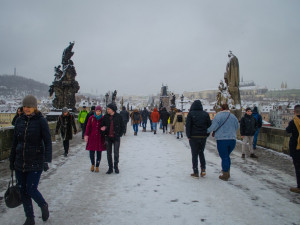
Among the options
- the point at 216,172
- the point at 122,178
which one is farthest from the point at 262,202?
the point at 122,178

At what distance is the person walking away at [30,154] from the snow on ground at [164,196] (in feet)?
1.30

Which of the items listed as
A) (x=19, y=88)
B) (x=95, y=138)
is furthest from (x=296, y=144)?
(x=19, y=88)

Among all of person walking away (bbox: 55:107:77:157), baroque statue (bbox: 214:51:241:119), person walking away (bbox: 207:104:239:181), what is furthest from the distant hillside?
person walking away (bbox: 207:104:239:181)

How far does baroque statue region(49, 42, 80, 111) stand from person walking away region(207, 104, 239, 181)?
1339 centimetres

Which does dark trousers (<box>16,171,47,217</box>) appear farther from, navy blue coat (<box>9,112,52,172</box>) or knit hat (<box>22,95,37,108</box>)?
knit hat (<box>22,95,37,108</box>)

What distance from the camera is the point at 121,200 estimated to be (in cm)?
446

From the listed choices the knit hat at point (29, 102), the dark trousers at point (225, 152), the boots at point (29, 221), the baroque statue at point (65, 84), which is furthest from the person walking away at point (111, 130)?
the baroque statue at point (65, 84)

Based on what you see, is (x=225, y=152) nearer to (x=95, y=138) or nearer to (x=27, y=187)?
(x=95, y=138)

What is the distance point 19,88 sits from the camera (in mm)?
114188

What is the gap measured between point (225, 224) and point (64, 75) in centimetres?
1571

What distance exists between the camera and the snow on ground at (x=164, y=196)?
12.2 feet

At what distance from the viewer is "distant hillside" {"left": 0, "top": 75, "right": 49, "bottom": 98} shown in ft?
365

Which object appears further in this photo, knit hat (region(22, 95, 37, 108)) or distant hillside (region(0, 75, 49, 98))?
distant hillside (region(0, 75, 49, 98))

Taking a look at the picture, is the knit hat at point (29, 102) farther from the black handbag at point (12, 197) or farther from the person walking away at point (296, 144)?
the person walking away at point (296, 144)
